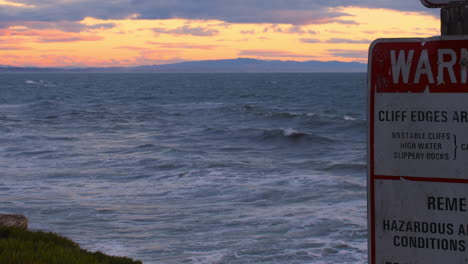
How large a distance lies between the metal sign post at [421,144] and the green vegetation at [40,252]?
193 inches

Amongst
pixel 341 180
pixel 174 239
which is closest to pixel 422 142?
pixel 174 239

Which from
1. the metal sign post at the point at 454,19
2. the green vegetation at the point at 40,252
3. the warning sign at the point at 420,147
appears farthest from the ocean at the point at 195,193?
the metal sign post at the point at 454,19

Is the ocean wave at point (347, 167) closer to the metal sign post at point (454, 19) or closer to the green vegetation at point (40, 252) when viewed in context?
the green vegetation at point (40, 252)

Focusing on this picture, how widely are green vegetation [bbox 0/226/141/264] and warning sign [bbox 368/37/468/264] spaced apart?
16.1ft

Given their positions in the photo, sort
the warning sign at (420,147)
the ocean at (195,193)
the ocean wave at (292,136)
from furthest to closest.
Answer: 1. the ocean wave at (292,136)
2. the ocean at (195,193)
3. the warning sign at (420,147)

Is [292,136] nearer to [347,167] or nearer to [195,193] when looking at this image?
[347,167]

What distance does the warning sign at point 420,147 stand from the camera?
1.81 metres

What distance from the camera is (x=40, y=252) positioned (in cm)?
671

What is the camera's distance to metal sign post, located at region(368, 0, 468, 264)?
1814 mm

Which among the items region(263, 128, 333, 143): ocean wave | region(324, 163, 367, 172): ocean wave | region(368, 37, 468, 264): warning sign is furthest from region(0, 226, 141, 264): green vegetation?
region(263, 128, 333, 143): ocean wave

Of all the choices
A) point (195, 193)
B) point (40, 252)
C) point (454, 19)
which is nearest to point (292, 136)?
point (195, 193)

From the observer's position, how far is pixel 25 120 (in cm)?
4300

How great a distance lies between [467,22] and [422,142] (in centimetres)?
39

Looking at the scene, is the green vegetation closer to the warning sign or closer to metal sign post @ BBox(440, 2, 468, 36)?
the warning sign
